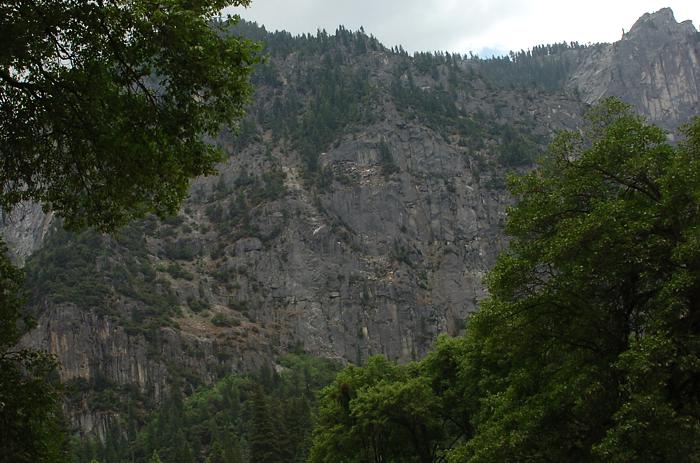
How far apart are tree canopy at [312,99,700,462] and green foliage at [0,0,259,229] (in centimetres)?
942

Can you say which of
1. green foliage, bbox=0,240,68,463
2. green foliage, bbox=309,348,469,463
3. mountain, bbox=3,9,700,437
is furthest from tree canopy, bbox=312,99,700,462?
mountain, bbox=3,9,700,437

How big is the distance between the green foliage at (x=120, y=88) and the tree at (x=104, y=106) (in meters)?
0.02

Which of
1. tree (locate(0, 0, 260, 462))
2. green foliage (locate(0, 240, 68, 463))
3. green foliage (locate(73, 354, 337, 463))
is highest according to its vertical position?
green foliage (locate(73, 354, 337, 463))

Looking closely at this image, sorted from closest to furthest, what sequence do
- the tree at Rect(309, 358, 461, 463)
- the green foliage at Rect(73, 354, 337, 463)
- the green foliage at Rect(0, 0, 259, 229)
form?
the green foliage at Rect(0, 0, 259, 229), the tree at Rect(309, 358, 461, 463), the green foliage at Rect(73, 354, 337, 463)

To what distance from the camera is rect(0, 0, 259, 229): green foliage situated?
995cm

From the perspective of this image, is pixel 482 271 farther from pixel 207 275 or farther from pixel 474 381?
pixel 474 381

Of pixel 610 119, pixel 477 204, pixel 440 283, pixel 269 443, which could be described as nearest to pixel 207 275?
pixel 440 283

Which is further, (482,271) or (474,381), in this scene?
(482,271)

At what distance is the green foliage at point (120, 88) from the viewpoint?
995 centimetres

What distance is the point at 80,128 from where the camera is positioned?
34.3 feet

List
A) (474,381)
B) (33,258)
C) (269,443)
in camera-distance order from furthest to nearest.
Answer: (33,258), (269,443), (474,381)

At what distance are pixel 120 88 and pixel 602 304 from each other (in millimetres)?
12609

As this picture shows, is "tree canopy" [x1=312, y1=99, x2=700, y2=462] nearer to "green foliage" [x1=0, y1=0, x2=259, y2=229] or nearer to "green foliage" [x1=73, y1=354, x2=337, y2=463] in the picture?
"green foliage" [x1=0, y1=0, x2=259, y2=229]

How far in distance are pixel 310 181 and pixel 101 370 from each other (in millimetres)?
70894
